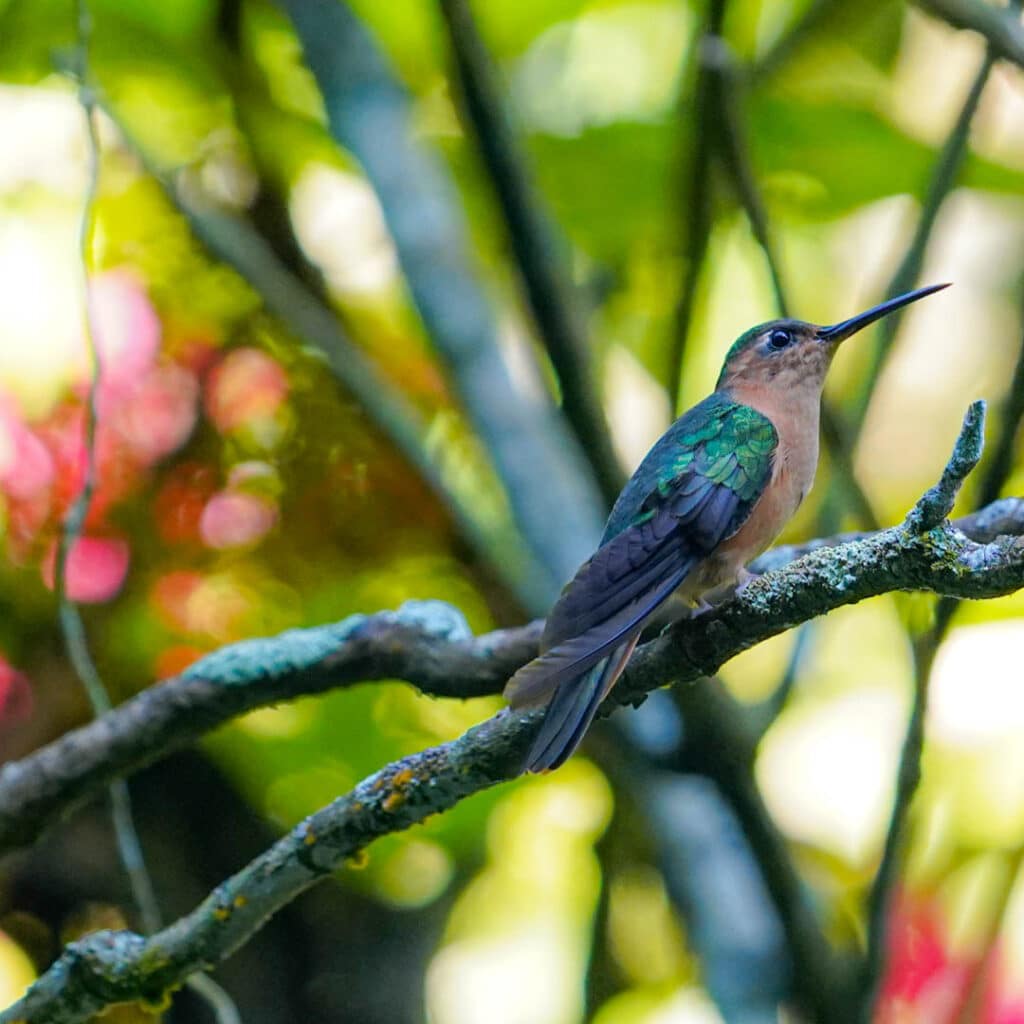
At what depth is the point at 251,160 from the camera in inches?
176

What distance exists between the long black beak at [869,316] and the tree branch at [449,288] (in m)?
0.65

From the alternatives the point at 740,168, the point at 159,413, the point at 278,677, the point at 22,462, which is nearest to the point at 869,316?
the point at 740,168

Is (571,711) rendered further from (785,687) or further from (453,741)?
(785,687)

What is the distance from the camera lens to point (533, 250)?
304cm

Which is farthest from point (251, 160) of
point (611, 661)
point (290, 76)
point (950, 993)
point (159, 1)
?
point (950, 993)

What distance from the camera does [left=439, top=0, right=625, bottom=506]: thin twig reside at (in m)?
2.96

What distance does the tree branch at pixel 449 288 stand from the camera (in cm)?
349

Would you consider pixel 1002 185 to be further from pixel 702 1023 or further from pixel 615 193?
pixel 702 1023

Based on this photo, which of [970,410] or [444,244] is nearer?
[970,410]

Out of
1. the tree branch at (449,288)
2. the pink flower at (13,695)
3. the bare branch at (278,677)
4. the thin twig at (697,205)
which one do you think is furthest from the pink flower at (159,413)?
the thin twig at (697,205)

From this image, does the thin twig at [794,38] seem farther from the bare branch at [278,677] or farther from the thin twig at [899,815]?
the thin twig at [899,815]

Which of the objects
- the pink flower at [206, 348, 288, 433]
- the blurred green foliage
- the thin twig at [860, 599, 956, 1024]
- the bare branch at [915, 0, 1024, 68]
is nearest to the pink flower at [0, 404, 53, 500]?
the blurred green foliage

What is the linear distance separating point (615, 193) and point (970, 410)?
2.66 m

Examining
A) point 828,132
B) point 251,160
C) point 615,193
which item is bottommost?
point 828,132
